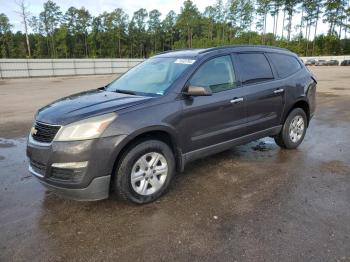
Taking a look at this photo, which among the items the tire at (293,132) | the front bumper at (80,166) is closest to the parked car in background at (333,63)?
the tire at (293,132)

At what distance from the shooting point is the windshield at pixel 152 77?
4353 mm

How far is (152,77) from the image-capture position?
15.5ft

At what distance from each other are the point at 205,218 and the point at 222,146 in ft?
4.60

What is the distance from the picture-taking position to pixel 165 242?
3197mm

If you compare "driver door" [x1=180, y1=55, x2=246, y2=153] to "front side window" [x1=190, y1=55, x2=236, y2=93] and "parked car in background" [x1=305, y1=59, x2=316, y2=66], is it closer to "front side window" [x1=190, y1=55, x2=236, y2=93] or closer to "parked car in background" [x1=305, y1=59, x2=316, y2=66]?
"front side window" [x1=190, y1=55, x2=236, y2=93]

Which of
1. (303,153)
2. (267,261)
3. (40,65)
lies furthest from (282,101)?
(40,65)

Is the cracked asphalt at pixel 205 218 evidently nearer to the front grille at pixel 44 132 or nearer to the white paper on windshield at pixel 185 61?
the front grille at pixel 44 132

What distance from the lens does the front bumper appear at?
11.3 ft

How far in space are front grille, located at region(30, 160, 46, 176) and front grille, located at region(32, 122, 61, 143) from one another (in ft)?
0.85

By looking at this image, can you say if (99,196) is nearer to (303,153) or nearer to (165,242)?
(165,242)

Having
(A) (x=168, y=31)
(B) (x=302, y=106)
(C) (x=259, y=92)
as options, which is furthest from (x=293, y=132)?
(A) (x=168, y=31)

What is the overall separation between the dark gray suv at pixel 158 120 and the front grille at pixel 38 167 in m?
0.01

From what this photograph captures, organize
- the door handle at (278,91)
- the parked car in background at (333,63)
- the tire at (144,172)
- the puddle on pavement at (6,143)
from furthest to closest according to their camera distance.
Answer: the parked car in background at (333,63), the puddle on pavement at (6,143), the door handle at (278,91), the tire at (144,172)

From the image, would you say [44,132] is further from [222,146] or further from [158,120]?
[222,146]
